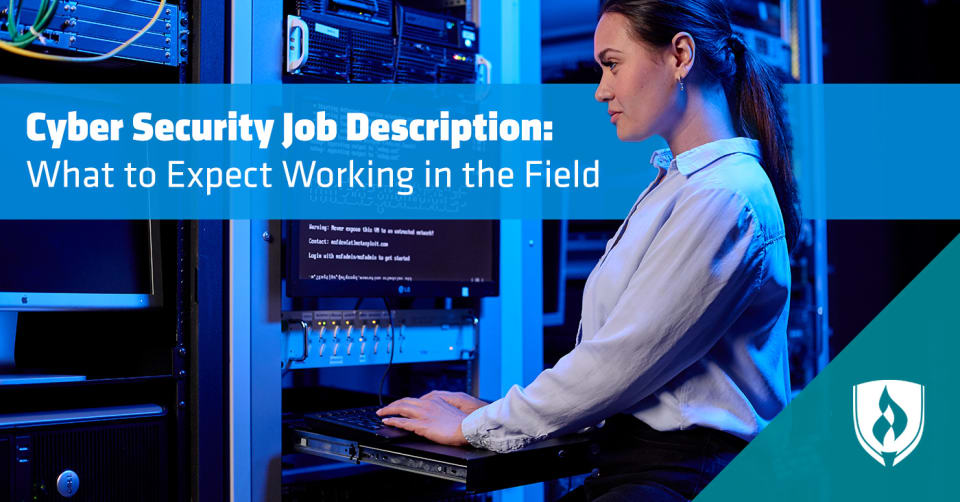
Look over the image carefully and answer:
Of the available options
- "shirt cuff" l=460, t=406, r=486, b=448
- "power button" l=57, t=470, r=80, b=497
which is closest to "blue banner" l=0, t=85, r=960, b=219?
"power button" l=57, t=470, r=80, b=497

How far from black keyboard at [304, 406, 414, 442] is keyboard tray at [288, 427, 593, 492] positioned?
2cm

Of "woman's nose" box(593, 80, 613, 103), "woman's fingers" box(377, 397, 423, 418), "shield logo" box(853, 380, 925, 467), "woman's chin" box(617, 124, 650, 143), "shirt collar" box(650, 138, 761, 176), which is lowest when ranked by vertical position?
"shield logo" box(853, 380, 925, 467)

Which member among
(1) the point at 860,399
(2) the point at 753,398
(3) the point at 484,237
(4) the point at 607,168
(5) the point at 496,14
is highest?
(5) the point at 496,14

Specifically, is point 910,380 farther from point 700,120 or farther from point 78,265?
point 78,265

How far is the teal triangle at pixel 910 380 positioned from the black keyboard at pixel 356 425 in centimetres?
168

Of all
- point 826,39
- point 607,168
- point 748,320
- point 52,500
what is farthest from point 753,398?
point 826,39

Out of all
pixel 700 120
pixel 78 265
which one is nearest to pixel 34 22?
pixel 78 265

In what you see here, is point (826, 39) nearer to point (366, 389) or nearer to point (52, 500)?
point (366, 389)

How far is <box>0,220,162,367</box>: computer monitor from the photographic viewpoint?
169cm

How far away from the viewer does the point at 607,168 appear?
8.99 feet

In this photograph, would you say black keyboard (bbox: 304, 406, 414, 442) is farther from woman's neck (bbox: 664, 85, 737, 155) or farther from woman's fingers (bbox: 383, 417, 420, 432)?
woman's neck (bbox: 664, 85, 737, 155)

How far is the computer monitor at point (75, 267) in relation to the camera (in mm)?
1694

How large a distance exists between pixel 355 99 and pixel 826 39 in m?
2.49

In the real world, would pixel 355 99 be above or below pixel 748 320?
above
